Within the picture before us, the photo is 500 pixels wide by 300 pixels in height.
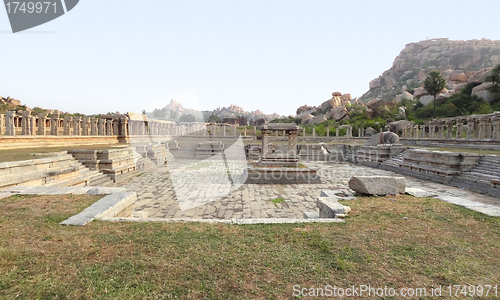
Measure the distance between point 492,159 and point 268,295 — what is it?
1194 cm

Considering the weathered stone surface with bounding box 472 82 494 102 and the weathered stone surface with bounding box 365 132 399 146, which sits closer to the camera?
the weathered stone surface with bounding box 365 132 399 146

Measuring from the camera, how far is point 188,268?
2.55 m

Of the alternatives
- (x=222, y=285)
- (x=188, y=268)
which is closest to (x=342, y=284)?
(x=222, y=285)

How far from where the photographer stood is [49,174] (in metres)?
7.30

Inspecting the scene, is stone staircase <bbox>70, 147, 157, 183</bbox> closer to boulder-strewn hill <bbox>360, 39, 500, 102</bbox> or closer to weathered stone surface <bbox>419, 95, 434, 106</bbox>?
weathered stone surface <bbox>419, 95, 434, 106</bbox>

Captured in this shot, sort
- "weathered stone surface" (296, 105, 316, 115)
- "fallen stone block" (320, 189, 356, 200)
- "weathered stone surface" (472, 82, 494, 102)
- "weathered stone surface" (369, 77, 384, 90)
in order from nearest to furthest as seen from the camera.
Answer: "fallen stone block" (320, 189, 356, 200) < "weathered stone surface" (472, 82, 494, 102) < "weathered stone surface" (296, 105, 316, 115) < "weathered stone surface" (369, 77, 384, 90)

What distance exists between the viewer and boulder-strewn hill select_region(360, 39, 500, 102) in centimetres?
7531

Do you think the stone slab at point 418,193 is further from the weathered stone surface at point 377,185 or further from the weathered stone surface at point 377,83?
the weathered stone surface at point 377,83

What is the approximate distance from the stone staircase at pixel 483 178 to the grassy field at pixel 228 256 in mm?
4539

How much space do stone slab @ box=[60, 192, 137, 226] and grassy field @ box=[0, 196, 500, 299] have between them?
21 cm

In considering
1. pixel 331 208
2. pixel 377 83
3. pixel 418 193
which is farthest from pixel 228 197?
pixel 377 83

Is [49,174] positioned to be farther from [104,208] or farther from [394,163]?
[394,163]

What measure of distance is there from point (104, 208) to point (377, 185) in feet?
20.4

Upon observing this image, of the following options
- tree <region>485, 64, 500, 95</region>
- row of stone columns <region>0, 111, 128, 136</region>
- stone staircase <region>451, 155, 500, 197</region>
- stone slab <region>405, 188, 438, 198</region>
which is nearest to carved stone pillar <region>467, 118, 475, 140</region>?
stone staircase <region>451, 155, 500, 197</region>
